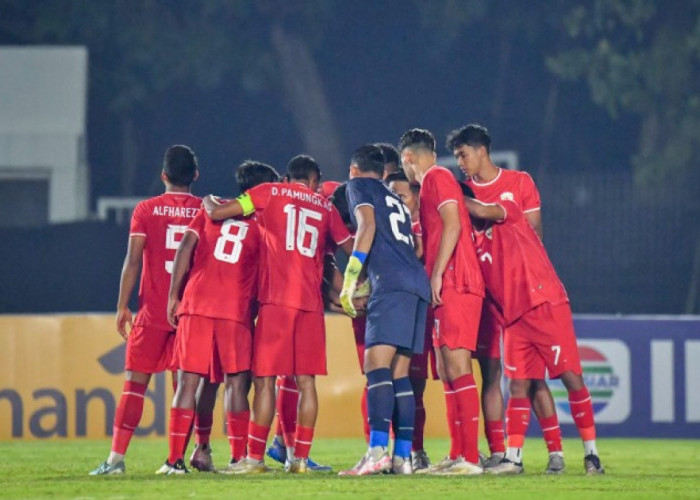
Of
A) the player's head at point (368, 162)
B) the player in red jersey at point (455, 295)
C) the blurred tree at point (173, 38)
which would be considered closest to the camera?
the player in red jersey at point (455, 295)

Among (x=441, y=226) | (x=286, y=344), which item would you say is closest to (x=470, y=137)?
(x=441, y=226)

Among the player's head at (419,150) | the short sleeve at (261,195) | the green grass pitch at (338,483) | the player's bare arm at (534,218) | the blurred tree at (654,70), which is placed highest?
the blurred tree at (654,70)

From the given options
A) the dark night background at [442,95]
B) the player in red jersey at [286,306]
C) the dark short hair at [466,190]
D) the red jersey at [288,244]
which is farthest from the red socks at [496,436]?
the dark night background at [442,95]

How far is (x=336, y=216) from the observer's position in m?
11.1

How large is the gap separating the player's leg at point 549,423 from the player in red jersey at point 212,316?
2.10 meters

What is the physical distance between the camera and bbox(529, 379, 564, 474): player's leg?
1091 cm

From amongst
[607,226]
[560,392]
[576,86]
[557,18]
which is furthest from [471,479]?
[576,86]

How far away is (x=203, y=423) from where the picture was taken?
11305mm

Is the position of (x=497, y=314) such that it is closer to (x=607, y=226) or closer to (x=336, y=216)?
(x=336, y=216)

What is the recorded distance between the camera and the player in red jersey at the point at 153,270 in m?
11.0

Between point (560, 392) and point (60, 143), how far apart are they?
1080 cm

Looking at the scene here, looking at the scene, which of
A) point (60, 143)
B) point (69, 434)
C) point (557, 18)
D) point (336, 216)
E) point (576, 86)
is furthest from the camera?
point (576, 86)

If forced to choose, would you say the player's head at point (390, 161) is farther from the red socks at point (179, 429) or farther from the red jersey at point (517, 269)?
the red socks at point (179, 429)

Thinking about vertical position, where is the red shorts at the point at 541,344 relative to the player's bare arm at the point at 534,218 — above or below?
below
